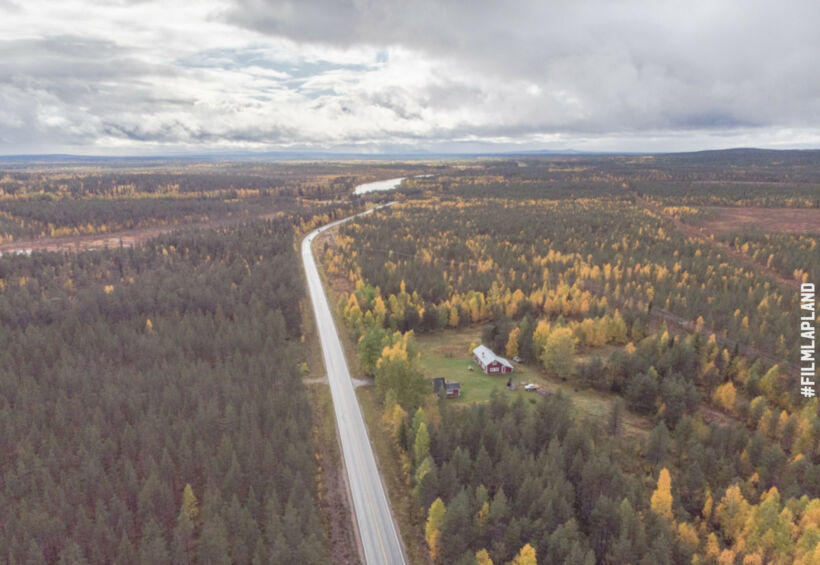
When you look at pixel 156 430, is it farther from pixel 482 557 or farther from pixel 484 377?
pixel 484 377

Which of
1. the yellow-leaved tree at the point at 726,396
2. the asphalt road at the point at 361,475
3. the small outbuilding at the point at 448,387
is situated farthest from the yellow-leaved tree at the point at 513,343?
the yellow-leaved tree at the point at 726,396

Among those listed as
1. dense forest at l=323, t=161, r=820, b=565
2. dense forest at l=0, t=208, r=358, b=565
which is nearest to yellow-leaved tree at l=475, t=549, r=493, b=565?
dense forest at l=323, t=161, r=820, b=565

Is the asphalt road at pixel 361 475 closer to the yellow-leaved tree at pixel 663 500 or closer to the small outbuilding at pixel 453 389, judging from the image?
the small outbuilding at pixel 453 389

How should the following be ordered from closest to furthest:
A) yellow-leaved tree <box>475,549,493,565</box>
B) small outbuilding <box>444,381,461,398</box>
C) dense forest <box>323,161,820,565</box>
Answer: yellow-leaved tree <box>475,549,493,565</box> → dense forest <box>323,161,820,565</box> → small outbuilding <box>444,381,461,398</box>

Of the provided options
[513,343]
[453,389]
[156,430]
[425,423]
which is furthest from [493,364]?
[156,430]

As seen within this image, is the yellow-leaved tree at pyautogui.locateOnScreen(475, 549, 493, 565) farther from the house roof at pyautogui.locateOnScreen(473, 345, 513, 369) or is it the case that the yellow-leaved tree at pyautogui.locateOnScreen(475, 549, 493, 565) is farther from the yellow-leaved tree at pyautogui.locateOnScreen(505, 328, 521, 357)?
the yellow-leaved tree at pyautogui.locateOnScreen(505, 328, 521, 357)
